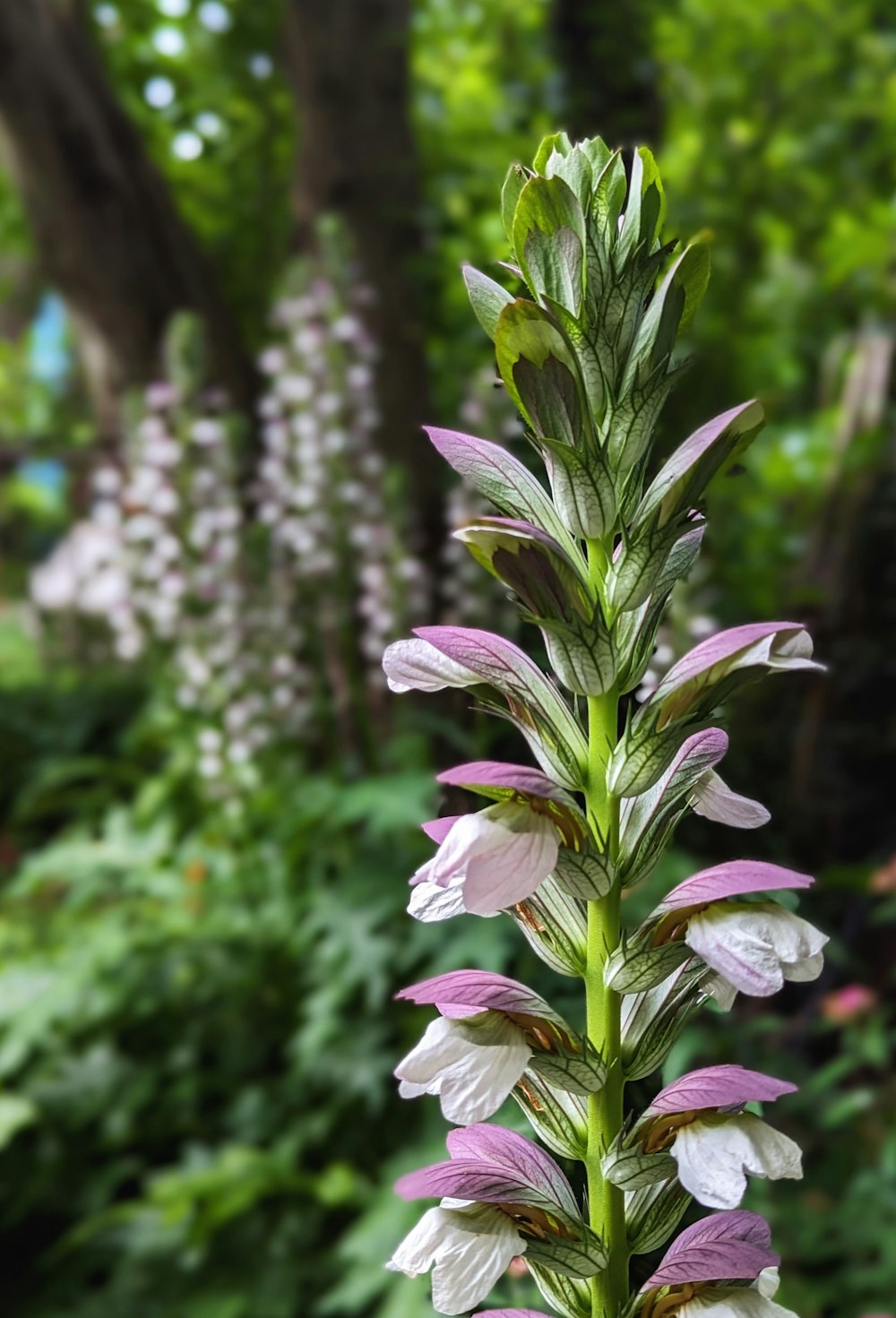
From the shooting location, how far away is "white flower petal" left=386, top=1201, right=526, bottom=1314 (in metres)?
0.40

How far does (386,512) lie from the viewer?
93.2 inches

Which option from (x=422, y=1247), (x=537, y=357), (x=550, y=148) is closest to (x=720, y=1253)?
(x=422, y=1247)

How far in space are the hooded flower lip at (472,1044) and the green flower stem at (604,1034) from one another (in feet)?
0.06

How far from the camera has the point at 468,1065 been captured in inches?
15.4

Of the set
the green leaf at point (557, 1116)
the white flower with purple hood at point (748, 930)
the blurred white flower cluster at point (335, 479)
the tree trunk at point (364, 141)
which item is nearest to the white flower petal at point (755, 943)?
the white flower with purple hood at point (748, 930)

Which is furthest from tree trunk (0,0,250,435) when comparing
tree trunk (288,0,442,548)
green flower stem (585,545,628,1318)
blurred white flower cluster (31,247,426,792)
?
green flower stem (585,545,628,1318)

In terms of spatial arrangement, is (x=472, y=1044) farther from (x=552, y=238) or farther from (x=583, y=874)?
(x=552, y=238)

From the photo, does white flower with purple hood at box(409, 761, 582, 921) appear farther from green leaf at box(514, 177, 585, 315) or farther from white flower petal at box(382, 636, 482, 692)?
green leaf at box(514, 177, 585, 315)

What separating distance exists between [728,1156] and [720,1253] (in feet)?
0.12

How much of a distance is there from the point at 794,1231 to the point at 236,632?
156 cm

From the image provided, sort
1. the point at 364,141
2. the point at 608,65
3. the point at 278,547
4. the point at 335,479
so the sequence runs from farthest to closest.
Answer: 1. the point at 364,141
2. the point at 608,65
3. the point at 278,547
4. the point at 335,479

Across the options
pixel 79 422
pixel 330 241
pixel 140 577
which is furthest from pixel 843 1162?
pixel 79 422

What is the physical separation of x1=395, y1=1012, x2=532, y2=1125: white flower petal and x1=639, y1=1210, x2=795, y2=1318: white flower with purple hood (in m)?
0.09

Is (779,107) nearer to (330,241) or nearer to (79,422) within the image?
(330,241)
